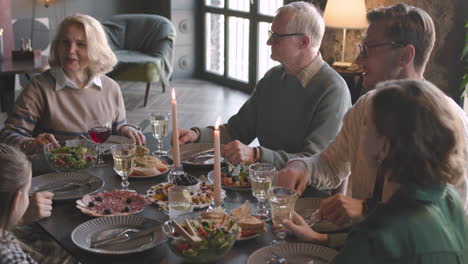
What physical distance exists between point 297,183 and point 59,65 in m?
1.49

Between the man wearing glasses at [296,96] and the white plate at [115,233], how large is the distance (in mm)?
820

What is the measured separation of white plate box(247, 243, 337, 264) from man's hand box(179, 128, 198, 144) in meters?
1.08

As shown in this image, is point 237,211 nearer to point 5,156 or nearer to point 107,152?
point 5,156

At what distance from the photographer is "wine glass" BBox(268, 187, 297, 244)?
68.8 inches

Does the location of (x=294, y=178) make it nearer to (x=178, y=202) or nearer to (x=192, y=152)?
(x=178, y=202)

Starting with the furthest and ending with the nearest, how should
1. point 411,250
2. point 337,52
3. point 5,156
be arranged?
1. point 337,52
2. point 5,156
3. point 411,250

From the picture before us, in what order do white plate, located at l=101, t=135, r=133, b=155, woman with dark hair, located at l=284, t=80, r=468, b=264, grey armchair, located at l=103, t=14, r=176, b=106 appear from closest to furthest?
woman with dark hair, located at l=284, t=80, r=468, b=264 → white plate, located at l=101, t=135, r=133, b=155 → grey armchair, located at l=103, t=14, r=176, b=106

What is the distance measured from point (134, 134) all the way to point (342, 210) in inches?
49.9

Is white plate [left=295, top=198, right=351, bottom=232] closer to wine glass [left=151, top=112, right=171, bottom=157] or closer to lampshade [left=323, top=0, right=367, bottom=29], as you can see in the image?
wine glass [left=151, top=112, right=171, bottom=157]

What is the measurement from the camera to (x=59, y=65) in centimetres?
295

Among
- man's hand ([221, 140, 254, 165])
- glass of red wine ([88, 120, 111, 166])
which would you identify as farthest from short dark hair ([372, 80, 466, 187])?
glass of red wine ([88, 120, 111, 166])

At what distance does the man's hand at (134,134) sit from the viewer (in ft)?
8.74

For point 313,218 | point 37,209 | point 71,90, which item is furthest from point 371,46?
point 71,90

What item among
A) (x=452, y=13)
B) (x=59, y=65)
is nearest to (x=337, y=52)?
(x=452, y=13)
